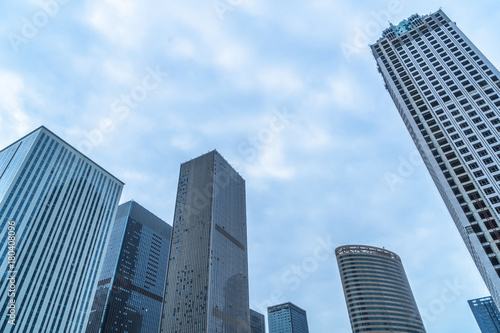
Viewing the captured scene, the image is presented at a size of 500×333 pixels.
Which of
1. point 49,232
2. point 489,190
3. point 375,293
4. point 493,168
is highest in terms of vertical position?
point 49,232

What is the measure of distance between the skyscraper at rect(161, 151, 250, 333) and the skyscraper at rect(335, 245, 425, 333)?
60.4 metres

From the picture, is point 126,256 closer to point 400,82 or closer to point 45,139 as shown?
point 45,139

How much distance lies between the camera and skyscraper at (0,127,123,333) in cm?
10219

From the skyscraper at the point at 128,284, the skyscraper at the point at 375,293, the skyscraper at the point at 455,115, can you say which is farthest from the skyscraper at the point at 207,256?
the skyscraper at the point at 455,115

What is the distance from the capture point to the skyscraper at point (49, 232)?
10219cm

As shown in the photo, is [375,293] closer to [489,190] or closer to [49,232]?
[489,190]

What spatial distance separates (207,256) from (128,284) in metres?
64.3

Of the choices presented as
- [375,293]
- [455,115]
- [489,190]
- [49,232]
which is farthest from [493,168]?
[49,232]

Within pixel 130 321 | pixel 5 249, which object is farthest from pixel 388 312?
pixel 5 249

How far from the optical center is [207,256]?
463 ft

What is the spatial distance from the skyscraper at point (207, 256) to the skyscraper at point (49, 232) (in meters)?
32.4

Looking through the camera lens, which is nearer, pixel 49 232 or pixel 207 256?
pixel 49 232
